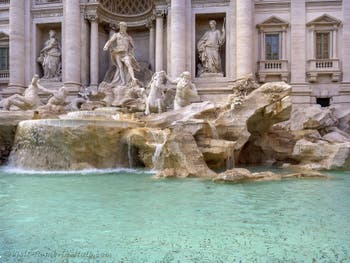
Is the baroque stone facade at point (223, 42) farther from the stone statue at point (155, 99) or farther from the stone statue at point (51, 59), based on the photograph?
the stone statue at point (155, 99)

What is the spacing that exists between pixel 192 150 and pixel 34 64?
46.3ft

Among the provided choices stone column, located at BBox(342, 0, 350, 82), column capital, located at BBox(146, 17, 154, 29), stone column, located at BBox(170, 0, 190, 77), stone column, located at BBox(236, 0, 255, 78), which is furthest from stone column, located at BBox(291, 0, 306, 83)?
column capital, located at BBox(146, 17, 154, 29)

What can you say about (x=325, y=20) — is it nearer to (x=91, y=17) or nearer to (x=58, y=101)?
(x=91, y=17)

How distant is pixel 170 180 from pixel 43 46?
15.6 m

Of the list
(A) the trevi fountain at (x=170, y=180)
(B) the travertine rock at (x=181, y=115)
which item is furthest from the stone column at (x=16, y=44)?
(B) the travertine rock at (x=181, y=115)

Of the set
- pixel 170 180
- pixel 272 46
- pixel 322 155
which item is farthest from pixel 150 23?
pixel 170 180

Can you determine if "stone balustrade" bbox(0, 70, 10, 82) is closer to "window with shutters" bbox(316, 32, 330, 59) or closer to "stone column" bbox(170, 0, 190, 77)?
"stone column" bbox(170, 0, 190, 77)

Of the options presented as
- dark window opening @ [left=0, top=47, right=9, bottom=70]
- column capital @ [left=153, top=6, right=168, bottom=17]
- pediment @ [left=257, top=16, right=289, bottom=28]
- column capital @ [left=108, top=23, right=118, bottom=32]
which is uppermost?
column capital @ [left=153, top=6, right=168, bottom=17]

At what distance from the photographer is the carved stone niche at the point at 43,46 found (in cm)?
1905

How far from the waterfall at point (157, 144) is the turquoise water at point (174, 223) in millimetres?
2363

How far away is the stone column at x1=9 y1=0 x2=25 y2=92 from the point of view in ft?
61.7

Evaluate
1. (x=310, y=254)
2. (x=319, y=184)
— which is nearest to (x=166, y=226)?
(x=310, y=254)

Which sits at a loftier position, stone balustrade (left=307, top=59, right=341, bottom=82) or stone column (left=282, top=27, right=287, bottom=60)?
stone column (left=282, top=27, right=287, bottom=60)

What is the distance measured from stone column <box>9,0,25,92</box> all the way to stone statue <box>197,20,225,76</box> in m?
9.65
